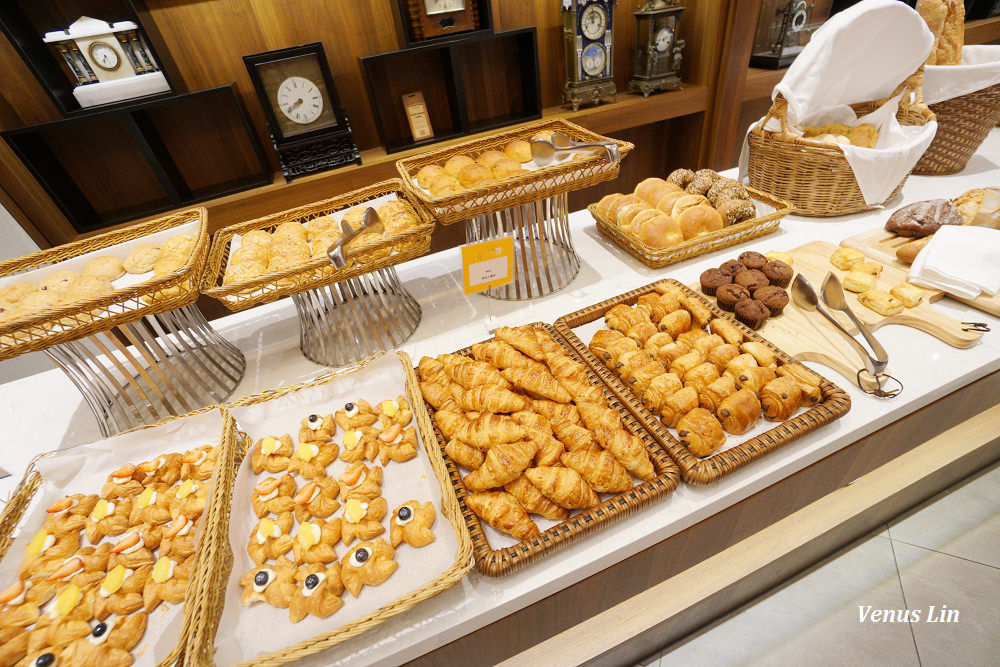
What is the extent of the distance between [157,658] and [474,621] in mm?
Result: 713

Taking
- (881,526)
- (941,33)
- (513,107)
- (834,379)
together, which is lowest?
(881,526)

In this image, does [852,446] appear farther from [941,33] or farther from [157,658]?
[941,33]

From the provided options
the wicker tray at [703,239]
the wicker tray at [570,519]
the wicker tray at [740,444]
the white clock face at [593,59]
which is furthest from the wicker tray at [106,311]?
the white clock face at [593,59]

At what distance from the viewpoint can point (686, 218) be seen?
1.97 m

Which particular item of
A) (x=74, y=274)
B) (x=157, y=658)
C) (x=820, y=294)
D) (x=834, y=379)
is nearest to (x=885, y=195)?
(x=820, y=294)

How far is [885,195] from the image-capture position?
2125mm

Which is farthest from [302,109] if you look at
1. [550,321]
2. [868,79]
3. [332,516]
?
[868,79]

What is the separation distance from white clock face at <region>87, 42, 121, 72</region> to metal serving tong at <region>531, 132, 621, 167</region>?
236 cm

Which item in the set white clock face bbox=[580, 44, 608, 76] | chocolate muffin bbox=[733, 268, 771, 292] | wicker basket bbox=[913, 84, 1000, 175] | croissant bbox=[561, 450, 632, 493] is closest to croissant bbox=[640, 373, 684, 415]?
croissant bbox=[561, 450, 632, 493]

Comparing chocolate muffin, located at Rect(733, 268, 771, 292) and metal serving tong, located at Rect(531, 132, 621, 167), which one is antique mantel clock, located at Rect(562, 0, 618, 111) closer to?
metal serving tong, located at Rect(531, 132, 621, 167)

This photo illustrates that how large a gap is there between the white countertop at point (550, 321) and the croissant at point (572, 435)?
215 mm

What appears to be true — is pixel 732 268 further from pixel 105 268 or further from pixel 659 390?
pixel 105 268

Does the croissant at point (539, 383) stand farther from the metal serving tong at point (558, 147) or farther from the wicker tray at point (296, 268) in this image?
the metal serving tong at point (558, 147)

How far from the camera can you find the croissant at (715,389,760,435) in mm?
1242
